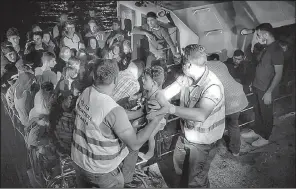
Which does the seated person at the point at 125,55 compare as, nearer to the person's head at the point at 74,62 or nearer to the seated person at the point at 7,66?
the person's head at the point at 74,62

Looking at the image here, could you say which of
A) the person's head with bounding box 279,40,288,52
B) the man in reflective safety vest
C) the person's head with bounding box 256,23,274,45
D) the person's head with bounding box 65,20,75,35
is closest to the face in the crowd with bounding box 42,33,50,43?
the person's head with bounding box 65,20,75,35

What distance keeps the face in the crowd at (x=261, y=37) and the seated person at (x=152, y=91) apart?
4.21 ft

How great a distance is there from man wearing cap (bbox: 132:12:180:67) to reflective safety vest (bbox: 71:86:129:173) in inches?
50.9

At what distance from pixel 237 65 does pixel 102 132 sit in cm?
196

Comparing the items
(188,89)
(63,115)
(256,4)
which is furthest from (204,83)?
(256,4)

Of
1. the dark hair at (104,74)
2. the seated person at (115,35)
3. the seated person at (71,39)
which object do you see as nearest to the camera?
the dark hair at (104,74)

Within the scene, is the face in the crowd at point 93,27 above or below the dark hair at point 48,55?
above

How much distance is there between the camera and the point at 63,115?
9.33 ft

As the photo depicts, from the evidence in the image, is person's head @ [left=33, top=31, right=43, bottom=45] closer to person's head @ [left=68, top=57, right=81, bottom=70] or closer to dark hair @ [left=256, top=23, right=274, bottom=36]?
person's head @ [left=68, top=57, right=81, bottom=70]

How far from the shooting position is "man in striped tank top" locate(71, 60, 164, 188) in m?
1.99

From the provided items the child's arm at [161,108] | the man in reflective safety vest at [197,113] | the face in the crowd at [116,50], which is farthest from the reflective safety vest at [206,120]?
the face in the crowd at [116,50]

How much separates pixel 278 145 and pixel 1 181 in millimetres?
3413

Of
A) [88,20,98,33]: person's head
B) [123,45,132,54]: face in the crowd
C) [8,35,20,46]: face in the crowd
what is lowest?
[123,45,132,54]: face in the crowd

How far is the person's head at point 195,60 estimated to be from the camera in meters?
2.37
